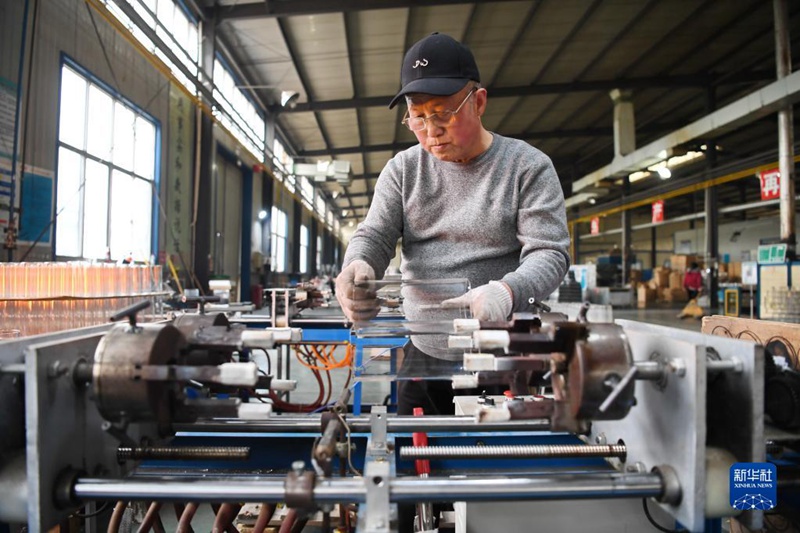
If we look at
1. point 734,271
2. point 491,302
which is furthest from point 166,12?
point 734,271

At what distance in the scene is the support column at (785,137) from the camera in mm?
5422

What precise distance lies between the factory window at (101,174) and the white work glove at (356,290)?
3298 mm

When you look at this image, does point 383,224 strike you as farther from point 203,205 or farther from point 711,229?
point 711,229

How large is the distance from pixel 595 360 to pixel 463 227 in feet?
2.09

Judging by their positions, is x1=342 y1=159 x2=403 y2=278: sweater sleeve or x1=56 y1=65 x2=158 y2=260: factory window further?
x1=56 y1=65 x2=158 y2=260: factory window

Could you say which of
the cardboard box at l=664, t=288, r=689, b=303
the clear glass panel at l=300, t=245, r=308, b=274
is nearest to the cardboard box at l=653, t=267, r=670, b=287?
the cardboard box at l=664, t=288, r=689, b=303

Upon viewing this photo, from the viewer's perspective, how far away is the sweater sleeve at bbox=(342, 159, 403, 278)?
1.17 metres

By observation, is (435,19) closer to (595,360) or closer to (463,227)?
(463,227)

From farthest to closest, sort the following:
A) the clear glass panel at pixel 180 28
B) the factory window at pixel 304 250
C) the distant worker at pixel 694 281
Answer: the factory window at pixel 304 250 < the distant worker at pixel 694 281 < the clear glass panel at pixel 180 28

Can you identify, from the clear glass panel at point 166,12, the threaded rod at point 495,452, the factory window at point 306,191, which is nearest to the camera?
the threaded rod at point 495,452

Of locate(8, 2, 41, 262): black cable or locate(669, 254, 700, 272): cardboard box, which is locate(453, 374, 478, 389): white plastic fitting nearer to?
locate(8, 2, 41, 262): black cable

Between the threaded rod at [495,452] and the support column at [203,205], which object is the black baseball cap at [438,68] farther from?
the support column at [203,205]

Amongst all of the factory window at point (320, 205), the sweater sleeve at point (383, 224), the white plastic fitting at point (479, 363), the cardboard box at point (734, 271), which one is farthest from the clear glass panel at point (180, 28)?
the cardboard box at point (734, 271)

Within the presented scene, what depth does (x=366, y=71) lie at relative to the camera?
686cm
